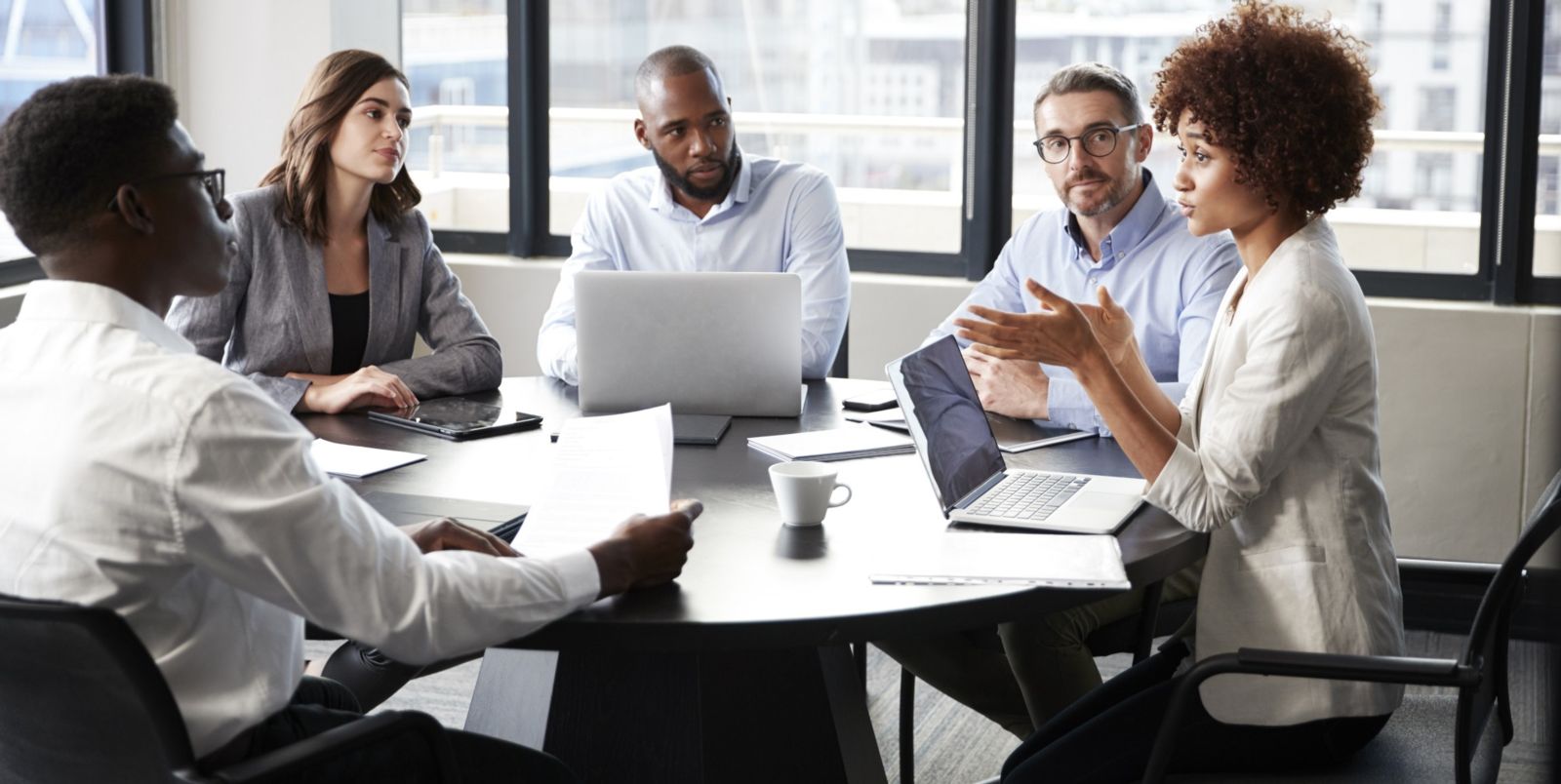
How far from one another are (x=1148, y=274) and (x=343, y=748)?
6.33ft

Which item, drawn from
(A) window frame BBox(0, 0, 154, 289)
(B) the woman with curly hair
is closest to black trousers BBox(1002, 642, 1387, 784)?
(B) the woman with curly hair

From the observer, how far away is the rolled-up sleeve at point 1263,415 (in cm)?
183

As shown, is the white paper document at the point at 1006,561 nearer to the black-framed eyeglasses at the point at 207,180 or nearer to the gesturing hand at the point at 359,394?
the black-framed eyeglasses at the point at 207,180

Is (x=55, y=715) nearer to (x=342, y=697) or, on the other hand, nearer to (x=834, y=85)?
(x=342, y=697)

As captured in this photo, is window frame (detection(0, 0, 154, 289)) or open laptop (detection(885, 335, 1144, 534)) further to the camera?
window frame (detection(0, 0, 154, 289))

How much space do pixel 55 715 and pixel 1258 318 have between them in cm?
140

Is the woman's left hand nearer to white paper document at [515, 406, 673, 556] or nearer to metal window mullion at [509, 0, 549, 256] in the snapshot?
white paper document at [515, 406, 673, 556]

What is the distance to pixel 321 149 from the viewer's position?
2957mm

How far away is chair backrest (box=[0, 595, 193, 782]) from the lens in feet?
4.06

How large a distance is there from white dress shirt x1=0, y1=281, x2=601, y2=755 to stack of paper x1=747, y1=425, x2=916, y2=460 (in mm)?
896

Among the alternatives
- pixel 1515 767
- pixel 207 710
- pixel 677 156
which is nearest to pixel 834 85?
pixel 677 156

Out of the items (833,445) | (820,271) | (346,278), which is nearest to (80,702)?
(833,445)

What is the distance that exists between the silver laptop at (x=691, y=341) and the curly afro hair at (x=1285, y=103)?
74 cm

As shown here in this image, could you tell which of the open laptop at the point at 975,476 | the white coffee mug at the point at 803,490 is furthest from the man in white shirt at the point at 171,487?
the open laptop at the point at 975,476
